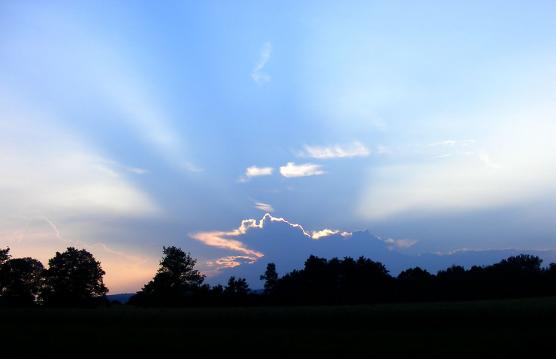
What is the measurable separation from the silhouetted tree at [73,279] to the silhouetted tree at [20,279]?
334cm

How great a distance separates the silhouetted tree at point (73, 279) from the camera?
3609 inches

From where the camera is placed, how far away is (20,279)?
98.4 m

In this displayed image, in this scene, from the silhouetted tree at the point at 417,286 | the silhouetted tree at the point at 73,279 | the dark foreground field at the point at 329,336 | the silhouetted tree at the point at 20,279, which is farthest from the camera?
the silhouetted tree at the point at 20,279

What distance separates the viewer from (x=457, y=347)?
19.7m

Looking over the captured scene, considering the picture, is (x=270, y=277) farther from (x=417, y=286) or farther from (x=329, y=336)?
(x=329, y=336)

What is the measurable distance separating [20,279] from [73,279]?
1310cm

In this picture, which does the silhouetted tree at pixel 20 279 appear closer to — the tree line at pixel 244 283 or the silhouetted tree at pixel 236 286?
the tree line at pixel 244 283

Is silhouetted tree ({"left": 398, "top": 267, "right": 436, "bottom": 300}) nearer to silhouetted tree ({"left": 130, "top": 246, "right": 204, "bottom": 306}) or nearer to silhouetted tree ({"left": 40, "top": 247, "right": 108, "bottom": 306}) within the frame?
silhouetted tree ({"left": 130, "top": 246, "right": 204, "bottom": 306})

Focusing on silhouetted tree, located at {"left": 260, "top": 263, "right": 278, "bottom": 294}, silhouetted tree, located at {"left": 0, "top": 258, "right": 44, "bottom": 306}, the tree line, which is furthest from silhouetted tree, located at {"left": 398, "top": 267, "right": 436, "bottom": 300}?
silhouetted tree, located at {"left": 0, "top": 258, "right": 44, "bottom": 306}

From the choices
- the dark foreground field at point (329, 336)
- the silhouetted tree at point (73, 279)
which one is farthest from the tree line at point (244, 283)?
the dark foreground field at point (329, 336)

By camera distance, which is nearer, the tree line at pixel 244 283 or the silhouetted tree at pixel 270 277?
the tree line at pixel 244 283

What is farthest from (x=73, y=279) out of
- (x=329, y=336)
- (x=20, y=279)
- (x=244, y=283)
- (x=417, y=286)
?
(x=329, y=336)

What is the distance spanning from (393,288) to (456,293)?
11.5 meters

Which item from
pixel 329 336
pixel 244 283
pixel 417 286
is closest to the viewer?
pixel 329 336
